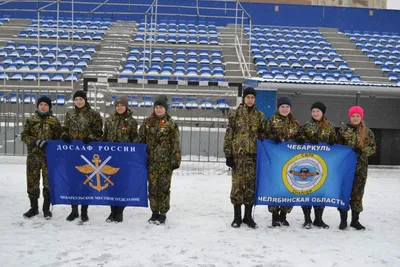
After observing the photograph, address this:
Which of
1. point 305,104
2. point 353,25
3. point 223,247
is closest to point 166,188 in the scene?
point 223,247

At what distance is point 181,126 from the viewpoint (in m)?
11.0

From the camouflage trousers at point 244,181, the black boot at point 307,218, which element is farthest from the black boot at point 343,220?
the camouflage trousers at point 244,181

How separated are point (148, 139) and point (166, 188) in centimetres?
68

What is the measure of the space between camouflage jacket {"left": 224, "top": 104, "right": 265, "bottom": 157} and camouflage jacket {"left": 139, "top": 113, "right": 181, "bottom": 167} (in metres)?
0.66

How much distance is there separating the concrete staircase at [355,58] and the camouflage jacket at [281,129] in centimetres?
1292

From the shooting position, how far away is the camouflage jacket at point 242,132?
5.20 metres

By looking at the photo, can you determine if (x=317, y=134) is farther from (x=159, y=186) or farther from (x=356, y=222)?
(x=159, y=186)

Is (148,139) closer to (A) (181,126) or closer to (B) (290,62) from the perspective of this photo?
(A) (181,126)

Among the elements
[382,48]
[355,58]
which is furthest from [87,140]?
[382,48]

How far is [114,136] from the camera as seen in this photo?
5418mm

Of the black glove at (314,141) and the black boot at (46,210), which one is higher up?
the black glove at (314,141)

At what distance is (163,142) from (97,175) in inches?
40.7

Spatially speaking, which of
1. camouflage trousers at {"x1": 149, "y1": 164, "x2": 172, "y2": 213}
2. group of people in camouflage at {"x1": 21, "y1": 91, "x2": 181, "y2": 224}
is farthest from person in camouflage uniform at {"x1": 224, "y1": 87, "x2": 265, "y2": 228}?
camouflage trousers at {"x1": 149, "y1": 164, "x2": 172, "y2": 213}

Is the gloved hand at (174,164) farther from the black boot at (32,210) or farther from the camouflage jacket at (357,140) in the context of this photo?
the camouflage jacket at (357,140)
